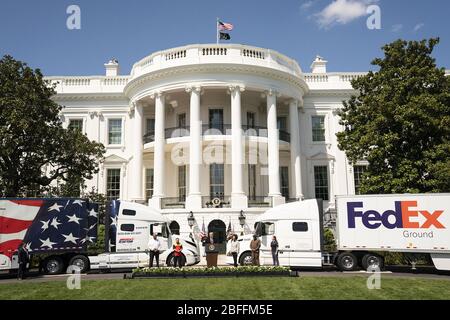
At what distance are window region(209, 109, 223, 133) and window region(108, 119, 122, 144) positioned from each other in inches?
300

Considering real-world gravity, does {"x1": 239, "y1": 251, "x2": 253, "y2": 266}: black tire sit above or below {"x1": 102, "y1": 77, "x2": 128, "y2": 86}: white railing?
below

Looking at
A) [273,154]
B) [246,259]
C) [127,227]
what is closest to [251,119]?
[273,154]

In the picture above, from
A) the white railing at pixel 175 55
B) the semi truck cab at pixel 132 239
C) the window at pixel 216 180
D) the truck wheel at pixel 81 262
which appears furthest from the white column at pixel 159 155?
the truck wheel at pixel 81 262

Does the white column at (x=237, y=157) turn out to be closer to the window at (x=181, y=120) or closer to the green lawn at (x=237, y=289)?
the window at (x=181, y=120)

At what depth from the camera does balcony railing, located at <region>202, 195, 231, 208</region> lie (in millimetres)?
25484

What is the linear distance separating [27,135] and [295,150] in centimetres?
1696

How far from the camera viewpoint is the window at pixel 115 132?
105ft

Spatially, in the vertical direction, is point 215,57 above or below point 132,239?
above

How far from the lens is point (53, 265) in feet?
58.0

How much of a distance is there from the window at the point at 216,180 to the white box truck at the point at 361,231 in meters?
9.10

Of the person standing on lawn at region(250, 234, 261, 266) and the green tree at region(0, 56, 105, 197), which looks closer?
the person standing on lawn at region(250, 234, 261, 266)

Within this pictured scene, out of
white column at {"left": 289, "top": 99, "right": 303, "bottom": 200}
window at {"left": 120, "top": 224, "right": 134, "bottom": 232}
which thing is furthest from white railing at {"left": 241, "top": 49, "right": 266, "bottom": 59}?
window at {"left": 120, "top": 224, "right": 134, "bottom": 232}

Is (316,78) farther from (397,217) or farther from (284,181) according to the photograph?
(397,217)

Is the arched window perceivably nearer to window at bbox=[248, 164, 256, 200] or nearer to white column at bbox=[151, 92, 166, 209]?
white column at bbox=[151, 92, 166, 209]
